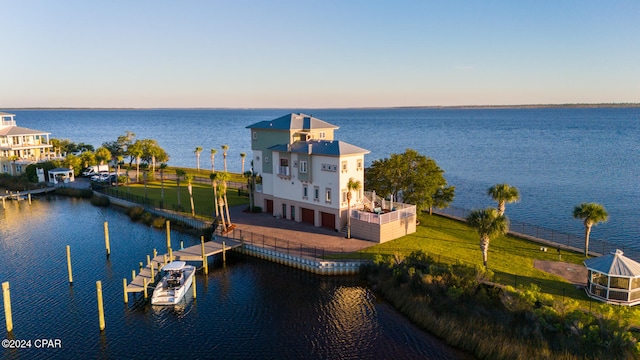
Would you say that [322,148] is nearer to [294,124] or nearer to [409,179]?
[294,124]

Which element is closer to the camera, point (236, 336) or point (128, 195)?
point (236, 336)

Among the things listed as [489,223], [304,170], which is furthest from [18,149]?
[489,223]

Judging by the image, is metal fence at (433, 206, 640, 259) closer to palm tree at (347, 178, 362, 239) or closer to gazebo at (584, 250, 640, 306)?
gazebo at (584, 250, 640, 306)

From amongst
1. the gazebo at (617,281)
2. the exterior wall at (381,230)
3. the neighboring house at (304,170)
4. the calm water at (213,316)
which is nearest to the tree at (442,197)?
the exterior wall at (381,230)

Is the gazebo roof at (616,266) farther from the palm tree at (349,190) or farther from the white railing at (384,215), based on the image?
the palm tree at (349,190)

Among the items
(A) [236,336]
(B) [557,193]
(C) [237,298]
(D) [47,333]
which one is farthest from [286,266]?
(B) [557,193]

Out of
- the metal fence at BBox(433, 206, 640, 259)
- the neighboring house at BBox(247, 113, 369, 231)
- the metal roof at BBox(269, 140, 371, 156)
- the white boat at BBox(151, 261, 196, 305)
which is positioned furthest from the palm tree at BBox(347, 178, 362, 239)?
the white boat at BBox(151, 261, 196, 305)

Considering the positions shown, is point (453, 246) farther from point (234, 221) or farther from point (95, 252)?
point (95, 252)
